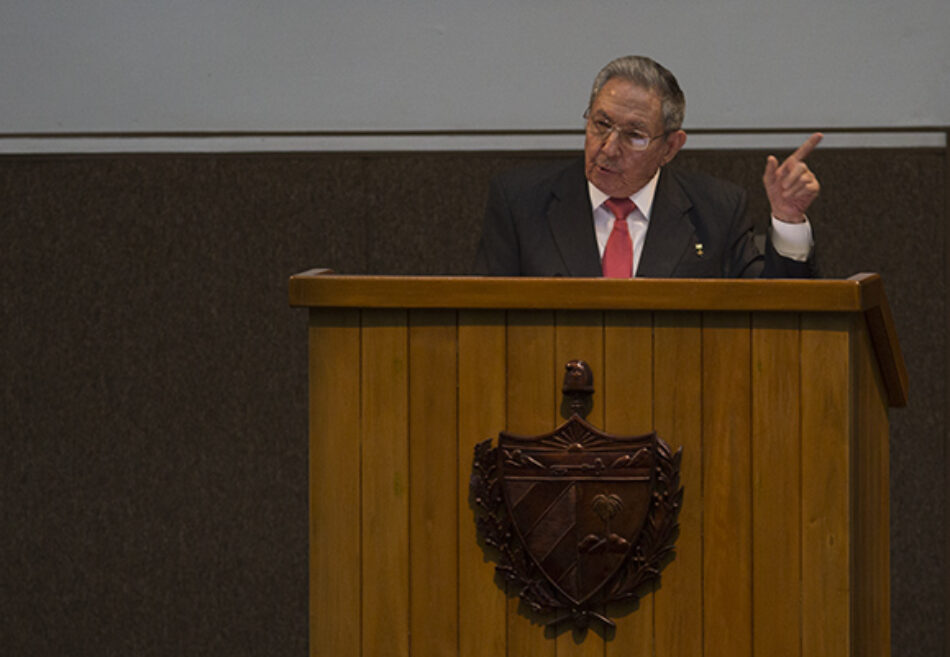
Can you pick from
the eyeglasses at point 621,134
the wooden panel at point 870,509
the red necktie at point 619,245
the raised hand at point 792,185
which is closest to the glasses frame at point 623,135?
the eyeglasses at point 621,134

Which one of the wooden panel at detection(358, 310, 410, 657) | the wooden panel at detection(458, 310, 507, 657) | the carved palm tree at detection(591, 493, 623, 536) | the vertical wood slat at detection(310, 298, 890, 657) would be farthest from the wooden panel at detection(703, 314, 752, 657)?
the wooden panel at detection(358, 310, 410, 657)

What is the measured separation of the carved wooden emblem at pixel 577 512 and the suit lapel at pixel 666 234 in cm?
57

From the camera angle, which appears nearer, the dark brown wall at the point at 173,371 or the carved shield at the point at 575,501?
the carved shield at the point at 575,501

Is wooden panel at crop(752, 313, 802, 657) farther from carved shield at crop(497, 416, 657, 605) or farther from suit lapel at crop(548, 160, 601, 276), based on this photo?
suit lapel at crop(548, 160, 601, 276)

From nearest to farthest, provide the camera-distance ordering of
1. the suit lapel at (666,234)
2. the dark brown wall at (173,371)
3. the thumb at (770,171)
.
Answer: the thumb at (770,171) < the suit lapel at (666,234) < the dark brown wall at (173,371)

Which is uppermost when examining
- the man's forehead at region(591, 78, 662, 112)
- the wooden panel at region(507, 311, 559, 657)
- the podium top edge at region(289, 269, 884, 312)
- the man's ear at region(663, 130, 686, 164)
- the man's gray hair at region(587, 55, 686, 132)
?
the man's gray hair at region(587, 55, 686, 132)

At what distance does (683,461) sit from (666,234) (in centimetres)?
66

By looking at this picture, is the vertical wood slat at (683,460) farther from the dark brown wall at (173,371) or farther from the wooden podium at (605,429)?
the dark brown wall at (173,371)

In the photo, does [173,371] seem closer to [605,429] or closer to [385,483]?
[385,483]

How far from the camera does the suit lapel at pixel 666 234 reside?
2072 mm

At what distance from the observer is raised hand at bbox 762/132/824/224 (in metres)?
1.83

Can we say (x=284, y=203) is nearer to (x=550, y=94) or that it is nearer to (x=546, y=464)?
(x=550, y=94)

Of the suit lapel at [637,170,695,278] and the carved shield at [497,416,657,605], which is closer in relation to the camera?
the carved shield at [497,416,657,605]

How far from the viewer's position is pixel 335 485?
1590mm
